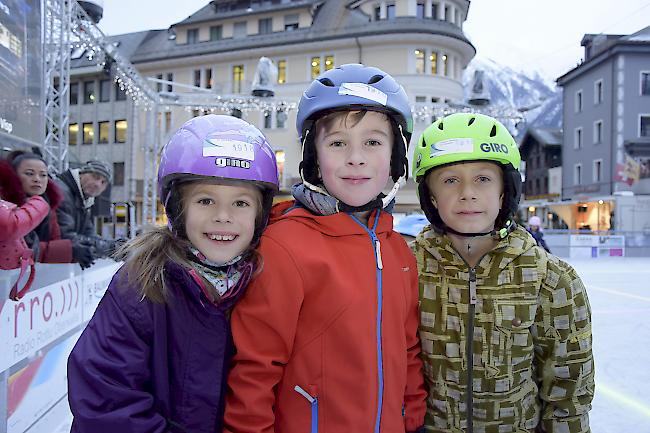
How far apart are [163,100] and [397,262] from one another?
655 inches

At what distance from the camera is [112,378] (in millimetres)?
1414

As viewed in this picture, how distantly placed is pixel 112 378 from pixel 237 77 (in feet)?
98.0

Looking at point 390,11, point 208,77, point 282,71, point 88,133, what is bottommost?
point 88,133

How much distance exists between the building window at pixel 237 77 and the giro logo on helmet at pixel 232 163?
94.6ft

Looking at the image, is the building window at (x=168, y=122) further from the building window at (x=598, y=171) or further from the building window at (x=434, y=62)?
the building window at (x=598, y=171)

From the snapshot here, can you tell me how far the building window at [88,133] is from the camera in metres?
32.0

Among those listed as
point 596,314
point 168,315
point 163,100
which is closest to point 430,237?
point 168,315

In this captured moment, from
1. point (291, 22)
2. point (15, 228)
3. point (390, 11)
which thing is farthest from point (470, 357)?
point (291, 22)

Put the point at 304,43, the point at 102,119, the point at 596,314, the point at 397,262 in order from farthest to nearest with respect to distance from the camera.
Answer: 1. the point at 102,119
2. the point at 304,43
3. the point at 596,314
4. the point at 397,262

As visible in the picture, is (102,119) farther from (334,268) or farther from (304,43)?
(334,268)

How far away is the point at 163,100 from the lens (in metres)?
16.7

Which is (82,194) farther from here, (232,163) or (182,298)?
(182,298)

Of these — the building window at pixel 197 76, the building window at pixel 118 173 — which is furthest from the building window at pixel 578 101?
the building window at pixel 118 173

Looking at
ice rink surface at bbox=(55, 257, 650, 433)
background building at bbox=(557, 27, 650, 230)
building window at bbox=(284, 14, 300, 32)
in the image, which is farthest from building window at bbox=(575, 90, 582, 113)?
ice rink surface at bbox=(55, 257, 650, 433)
